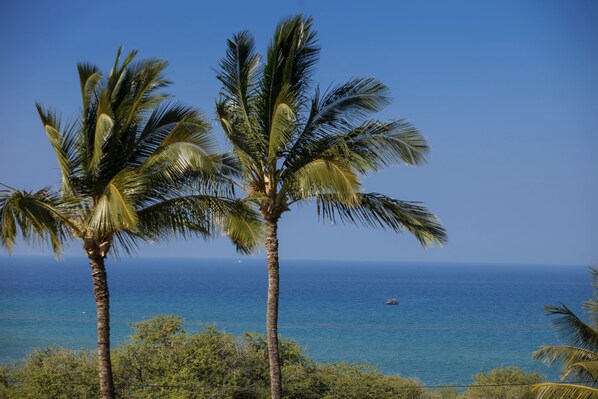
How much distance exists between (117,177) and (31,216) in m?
1.27

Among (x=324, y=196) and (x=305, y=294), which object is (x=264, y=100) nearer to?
(x=324, y=196)

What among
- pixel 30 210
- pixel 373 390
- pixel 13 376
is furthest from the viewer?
pixel 13 376

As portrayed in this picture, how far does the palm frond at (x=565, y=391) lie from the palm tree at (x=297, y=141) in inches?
113

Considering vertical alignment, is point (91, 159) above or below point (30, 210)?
above

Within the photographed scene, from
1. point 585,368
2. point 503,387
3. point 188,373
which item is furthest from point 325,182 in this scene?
point 503,387

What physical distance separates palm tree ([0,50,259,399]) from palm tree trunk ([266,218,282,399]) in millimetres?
749

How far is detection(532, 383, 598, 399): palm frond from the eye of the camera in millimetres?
11594

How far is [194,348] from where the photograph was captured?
1714 centimetres

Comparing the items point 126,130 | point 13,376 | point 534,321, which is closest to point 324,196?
point 126,130

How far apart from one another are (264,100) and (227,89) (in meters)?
0.82

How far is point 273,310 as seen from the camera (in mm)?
12156

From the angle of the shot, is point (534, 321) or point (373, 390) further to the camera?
point (534, 321)

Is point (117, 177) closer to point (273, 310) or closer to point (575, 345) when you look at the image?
point (273, 310)

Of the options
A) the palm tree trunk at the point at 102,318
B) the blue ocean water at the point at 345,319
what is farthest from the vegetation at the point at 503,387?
the blue ocean water at the point at 345,319
